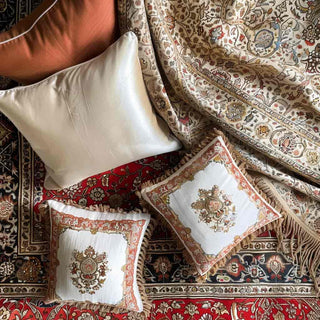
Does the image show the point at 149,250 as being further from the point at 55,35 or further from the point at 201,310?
the point at 55,35

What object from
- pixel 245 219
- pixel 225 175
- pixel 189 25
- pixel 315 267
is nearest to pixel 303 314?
pixel 315 267

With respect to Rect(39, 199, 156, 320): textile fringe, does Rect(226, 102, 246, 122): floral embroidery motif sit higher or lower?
higher

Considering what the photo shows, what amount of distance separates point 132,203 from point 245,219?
1.19 feet

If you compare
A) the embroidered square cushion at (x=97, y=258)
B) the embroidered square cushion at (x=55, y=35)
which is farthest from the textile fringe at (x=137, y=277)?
the embroidered square cushion at (x=55, y=35)

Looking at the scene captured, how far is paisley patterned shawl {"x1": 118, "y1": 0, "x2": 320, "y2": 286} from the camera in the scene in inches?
41.2

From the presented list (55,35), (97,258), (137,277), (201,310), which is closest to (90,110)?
(55,35)

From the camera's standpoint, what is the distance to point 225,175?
3.52ft

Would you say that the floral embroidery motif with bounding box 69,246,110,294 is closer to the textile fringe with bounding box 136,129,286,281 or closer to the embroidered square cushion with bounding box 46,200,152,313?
the embroidered square cushion with bounding box 46,200,152,313

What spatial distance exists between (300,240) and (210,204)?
1.09 ft

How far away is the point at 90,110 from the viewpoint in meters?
1.00

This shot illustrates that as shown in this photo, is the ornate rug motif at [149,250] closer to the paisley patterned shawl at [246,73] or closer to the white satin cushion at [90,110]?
the paisley patterned shawl at [246,73]

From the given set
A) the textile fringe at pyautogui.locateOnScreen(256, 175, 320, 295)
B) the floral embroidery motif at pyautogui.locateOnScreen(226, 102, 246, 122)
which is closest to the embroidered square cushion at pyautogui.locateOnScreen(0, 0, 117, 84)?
the floral embroidery motif at pyautogui.locateOnScreen(226, 102, 246, 122)

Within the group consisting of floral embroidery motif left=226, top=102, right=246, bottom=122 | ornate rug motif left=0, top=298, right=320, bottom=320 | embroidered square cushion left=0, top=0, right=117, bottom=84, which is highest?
embroidered square cushion left=0, top=0, right=117, bottom=84

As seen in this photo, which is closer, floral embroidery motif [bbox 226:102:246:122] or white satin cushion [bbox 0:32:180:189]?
white satin cushion [bbox 0:32:180:189]
